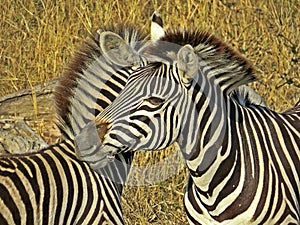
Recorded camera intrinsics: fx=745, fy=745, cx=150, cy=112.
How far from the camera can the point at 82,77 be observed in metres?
4.15

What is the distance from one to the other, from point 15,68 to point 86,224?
3.96 m

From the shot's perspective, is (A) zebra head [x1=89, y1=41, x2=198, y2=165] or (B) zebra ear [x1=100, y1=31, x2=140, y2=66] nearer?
(A) zebra head [x1=89, y1=41, x2=198, y2=165]

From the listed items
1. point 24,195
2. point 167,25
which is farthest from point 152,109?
point 167,25

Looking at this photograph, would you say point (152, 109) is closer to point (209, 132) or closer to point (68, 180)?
point (209, 132)

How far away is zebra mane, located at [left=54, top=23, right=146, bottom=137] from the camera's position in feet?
13.2

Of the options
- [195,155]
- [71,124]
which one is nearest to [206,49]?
[195,155]

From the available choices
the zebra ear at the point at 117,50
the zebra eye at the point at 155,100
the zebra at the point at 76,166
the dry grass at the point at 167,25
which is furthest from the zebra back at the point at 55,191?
the dry grass at the point at 167,25

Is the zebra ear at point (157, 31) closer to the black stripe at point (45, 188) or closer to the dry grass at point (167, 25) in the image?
the black stripe at point (45, 188)

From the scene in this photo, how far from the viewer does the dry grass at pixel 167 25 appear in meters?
6.54

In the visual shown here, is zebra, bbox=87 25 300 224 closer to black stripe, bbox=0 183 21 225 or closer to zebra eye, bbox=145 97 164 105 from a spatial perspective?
zebra eye, bbox=145 97 164 105

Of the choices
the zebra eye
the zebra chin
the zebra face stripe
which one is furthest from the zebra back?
the zebra eye

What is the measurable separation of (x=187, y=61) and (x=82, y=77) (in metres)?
0.91

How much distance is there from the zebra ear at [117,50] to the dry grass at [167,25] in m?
2.09

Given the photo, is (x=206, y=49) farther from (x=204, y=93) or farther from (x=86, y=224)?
(x=86, y=224)
